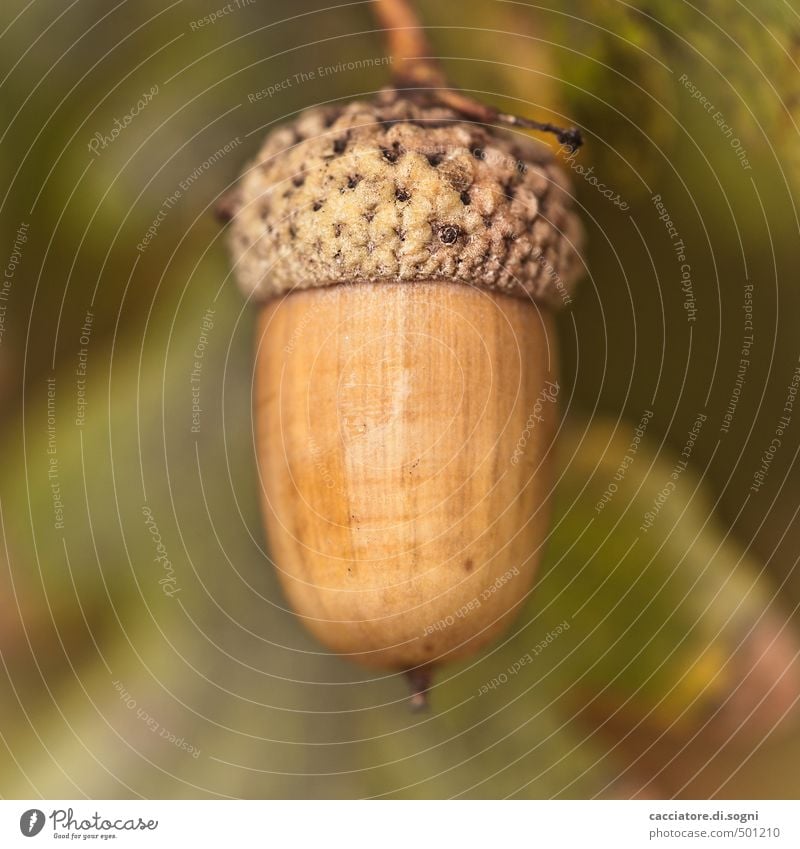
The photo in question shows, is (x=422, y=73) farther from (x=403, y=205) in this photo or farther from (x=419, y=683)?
(x=419, y=683)

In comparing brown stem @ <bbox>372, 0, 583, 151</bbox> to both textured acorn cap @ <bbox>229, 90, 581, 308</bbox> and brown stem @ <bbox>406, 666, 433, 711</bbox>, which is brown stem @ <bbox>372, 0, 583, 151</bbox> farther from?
brown stem @ <bbox>406, 666, 433, 711</bbox>

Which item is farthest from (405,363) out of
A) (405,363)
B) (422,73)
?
(422,73)

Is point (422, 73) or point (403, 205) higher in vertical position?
point (422, 73)

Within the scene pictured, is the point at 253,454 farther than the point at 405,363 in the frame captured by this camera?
Yes

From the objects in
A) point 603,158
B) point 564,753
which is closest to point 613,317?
point 603,158

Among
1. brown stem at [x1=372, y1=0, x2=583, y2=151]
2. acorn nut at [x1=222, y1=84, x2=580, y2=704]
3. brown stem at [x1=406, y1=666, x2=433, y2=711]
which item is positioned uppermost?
brown stem at [x1=372, y1=0, x2=583, y2=151]

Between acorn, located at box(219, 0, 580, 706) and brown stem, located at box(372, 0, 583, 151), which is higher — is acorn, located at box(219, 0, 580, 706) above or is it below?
below

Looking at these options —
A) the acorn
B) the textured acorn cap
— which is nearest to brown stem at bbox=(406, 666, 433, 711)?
the acorn

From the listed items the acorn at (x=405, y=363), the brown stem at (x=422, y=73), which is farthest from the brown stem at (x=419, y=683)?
the brown stem at (x=422, y=73)
